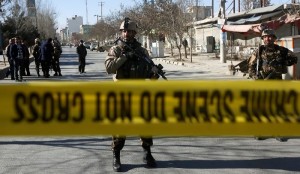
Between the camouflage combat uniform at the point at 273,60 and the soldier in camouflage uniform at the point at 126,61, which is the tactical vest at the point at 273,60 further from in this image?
the soldier in camouflage uniform at the point at 126,61

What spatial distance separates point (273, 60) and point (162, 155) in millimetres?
2194

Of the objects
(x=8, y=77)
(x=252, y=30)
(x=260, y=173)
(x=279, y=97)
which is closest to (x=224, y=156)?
(x=260, y=173)

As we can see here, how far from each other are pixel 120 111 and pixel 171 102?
1.17 ft

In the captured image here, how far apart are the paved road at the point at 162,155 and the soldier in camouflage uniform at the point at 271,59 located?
1.01m

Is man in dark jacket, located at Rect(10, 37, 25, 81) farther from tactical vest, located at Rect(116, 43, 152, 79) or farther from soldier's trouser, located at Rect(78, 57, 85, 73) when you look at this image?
tactical vest, located at Rect(116, 43, 152, 79)

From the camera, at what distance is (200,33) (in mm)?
49250

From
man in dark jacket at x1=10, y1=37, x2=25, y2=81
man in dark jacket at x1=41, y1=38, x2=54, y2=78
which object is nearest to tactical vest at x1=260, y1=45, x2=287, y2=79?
man in dark jacket at x1=10, y1=37, x2=25, y2=81

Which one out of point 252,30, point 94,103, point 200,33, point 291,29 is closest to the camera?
point 94,103

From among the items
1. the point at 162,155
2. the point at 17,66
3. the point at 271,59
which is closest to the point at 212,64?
the point at 17,66

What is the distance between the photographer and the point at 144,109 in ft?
10.1

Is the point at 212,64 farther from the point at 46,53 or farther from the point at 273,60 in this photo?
the point at 273,60

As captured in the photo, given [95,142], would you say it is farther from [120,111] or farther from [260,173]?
[120,111]

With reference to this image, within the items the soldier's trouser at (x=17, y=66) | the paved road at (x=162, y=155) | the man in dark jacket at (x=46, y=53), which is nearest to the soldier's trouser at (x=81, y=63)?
the man in dark jacket at (x=46, y=53)

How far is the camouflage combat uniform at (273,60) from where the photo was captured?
6.47 metres
